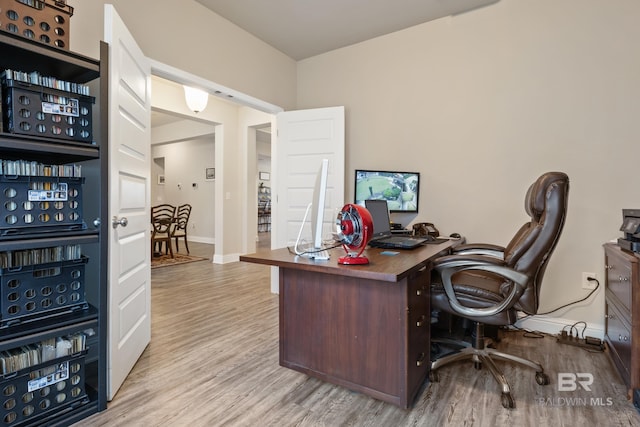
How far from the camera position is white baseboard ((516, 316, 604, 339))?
249 cm

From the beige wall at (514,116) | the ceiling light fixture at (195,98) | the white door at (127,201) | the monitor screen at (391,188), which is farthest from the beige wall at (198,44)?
the monitor screen at (391,188)

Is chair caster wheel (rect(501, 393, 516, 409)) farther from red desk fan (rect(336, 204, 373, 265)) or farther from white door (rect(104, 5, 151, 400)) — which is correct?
white door (rect(104, 5, 151, 400))

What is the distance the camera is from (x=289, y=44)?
3.55 meters

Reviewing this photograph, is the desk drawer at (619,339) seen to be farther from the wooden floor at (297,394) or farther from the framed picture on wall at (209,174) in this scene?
the framed picture on wall at (209,174)

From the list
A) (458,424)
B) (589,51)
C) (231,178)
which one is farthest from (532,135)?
(231,178)

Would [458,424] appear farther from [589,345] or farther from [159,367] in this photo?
[159,367]

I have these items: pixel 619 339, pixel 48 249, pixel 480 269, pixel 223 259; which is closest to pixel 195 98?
pixel 223 259

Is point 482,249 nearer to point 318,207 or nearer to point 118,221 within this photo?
point 318,207

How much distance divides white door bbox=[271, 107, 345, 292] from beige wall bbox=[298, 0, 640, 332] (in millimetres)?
296

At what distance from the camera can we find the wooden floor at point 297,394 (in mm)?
1577

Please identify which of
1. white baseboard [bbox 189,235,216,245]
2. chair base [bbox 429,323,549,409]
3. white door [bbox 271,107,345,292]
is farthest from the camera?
white baseboard [bbox 189,235,216,245]

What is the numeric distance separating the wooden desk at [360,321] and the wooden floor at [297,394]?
0.35 feet

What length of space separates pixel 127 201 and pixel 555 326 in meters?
3.19

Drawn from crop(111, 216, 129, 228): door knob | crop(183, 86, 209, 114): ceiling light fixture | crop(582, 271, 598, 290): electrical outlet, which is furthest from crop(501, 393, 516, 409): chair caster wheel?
crop(183, 86, 209, 114): ceiling light fixture
